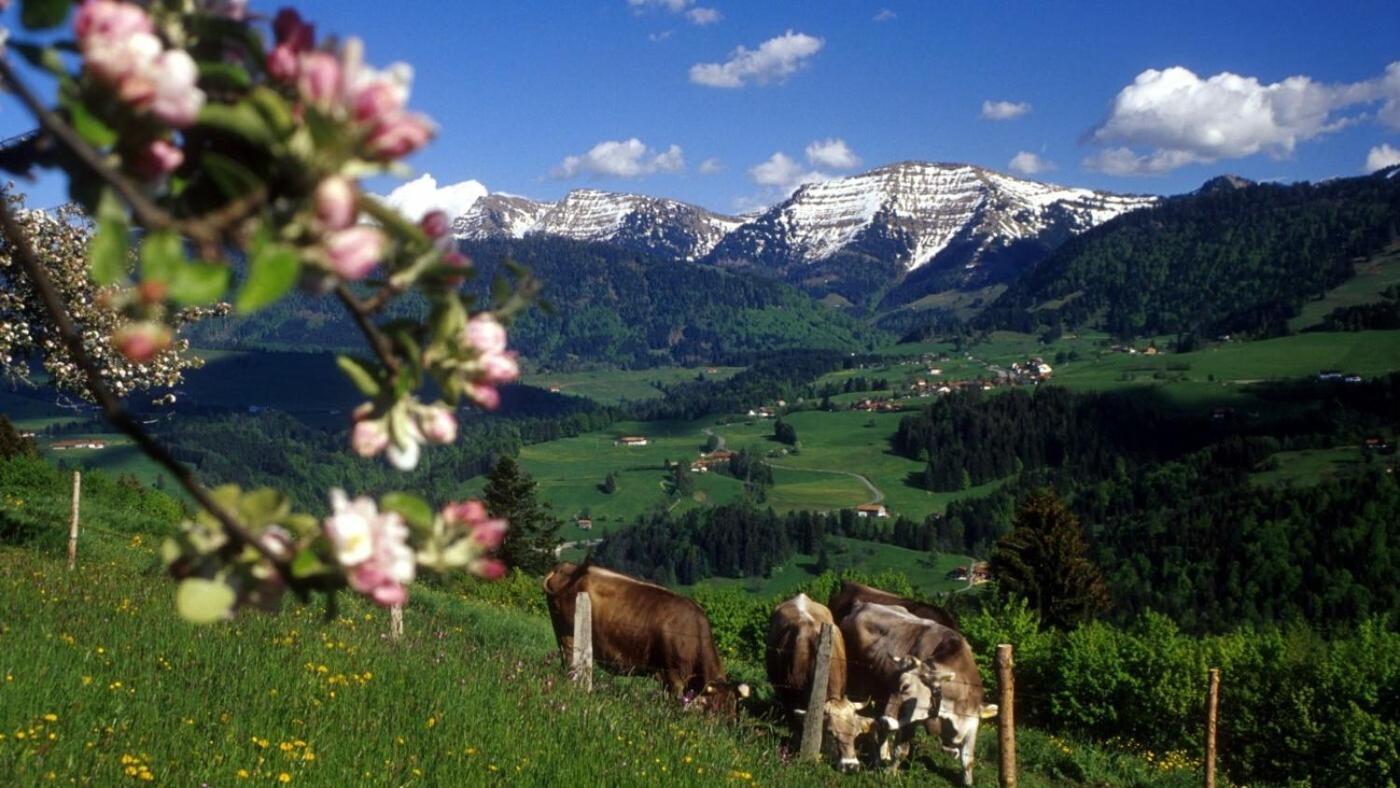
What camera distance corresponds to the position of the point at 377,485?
167 metres

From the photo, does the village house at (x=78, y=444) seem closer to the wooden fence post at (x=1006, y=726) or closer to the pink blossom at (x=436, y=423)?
the wooden fence post at (x=1006, y=726)

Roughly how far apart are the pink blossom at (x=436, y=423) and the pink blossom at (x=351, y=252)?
0.36m

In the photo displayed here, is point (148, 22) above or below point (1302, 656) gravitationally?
above

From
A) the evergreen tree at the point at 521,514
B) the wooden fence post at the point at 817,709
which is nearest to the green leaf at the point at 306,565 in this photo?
the wooden fence post at the point at 817,709

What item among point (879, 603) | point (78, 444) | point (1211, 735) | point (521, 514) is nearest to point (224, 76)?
point (1211, 735)

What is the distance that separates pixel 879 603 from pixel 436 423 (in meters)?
18.3

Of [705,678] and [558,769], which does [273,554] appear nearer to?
[558,769]

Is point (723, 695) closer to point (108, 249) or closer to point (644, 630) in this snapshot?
point (644, 630)

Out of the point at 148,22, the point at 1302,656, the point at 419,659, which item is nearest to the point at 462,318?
the point at 148,22

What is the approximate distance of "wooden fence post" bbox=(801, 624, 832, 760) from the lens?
13438 millimetres

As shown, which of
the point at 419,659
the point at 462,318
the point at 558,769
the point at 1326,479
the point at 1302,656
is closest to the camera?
the point at 462,318

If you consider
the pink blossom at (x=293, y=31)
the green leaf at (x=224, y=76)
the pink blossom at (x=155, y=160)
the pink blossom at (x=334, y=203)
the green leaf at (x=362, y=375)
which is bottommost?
the green leaf at (x=362, y=375)

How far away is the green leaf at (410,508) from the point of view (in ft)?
4.31

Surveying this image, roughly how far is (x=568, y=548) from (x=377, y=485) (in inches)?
2153
